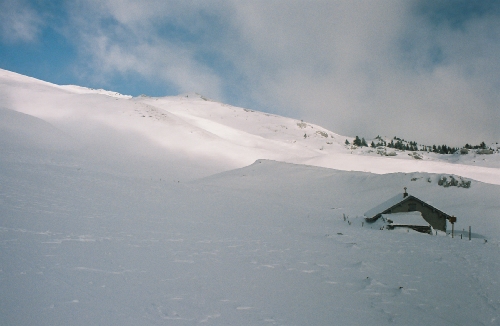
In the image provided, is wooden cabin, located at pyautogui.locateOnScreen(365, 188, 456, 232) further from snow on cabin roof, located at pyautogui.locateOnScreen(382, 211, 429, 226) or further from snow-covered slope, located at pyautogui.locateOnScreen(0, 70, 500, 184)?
snow-covered slope, located at pyautogui.locateOnScreen(0, 70, 500, 184)

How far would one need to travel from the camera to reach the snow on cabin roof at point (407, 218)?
20781 millimetres

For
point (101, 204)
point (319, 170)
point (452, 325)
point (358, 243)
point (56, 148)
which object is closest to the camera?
point (452, 325)

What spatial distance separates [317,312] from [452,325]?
302 cm

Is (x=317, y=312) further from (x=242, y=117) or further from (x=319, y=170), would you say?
(x=242, y=117)

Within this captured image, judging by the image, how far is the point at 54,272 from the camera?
22.1 ft

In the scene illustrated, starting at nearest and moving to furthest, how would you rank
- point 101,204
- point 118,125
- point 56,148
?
point 101,204 → point 56,148 → point 118,125

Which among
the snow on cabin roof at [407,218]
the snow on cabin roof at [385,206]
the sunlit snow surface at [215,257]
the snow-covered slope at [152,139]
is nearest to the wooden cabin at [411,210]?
the snow on cabin roof at [385,206]

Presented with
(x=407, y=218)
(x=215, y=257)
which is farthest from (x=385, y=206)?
(x=215, y=257)

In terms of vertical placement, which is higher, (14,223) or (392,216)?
(14,223)

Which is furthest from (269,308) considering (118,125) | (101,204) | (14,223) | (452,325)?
(118,125)

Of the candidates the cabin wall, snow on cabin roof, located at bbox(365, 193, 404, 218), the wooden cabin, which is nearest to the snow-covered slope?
snow on cabin roof, located at bbox(365, 193, 404, 218)

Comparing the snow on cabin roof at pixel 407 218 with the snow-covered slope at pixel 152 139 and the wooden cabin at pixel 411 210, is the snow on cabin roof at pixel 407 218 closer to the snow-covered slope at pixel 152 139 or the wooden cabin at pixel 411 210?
the wooden cabin at pixel 411 210

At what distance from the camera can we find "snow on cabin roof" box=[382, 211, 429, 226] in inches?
818

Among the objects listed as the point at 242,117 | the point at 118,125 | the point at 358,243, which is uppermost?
the point at 242,117
